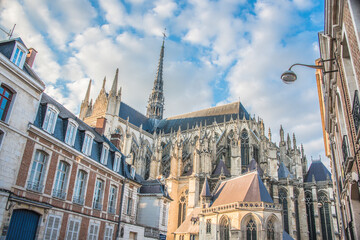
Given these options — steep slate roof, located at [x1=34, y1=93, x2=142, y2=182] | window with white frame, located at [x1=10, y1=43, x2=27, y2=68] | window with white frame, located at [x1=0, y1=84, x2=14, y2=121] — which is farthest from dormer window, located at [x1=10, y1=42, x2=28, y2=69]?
steep slate roof, located at [x1=34, y1=93, x2=142, y2=182]

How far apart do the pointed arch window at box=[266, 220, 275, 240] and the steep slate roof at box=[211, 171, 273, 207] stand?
1.41 m

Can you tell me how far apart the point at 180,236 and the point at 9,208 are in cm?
1732

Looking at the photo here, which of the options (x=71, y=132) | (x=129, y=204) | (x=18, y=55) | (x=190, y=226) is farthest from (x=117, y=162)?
(x=190, y=226)

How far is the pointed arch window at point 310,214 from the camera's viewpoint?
26.6 meters

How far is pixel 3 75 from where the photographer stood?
860 cm

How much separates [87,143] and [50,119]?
2.45 meters

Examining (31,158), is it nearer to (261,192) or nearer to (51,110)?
(51,110)

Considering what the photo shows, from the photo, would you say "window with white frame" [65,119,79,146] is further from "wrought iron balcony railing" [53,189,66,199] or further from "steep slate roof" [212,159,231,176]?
"steep slate roof" [212,159,231,176]

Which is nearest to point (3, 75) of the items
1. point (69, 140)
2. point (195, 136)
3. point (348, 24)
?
point (69, 140)

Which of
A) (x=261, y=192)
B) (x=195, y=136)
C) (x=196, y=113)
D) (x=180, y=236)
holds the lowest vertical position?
(x=180, y=236)

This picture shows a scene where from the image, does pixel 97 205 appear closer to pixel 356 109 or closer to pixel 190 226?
pixel 356 109

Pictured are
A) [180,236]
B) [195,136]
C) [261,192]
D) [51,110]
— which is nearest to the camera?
[51,110]

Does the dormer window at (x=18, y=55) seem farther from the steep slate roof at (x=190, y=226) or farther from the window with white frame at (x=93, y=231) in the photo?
the steep slate roof at (x=190, y=226)

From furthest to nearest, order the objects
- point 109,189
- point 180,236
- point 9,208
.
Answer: point 180,236, point 109,189, point 9,208
